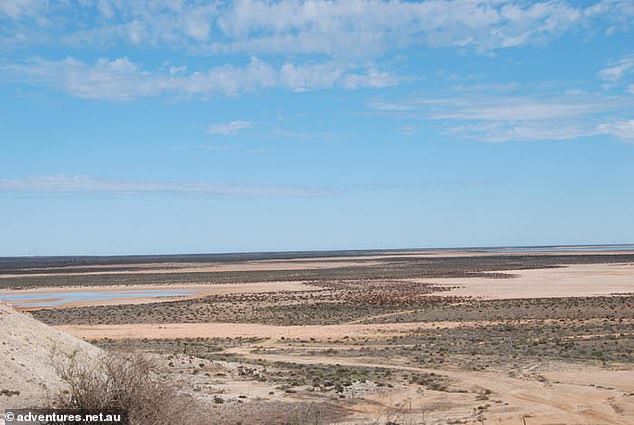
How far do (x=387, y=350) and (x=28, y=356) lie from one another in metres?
→ 13.8

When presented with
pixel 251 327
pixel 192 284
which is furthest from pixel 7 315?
pixel 192 284

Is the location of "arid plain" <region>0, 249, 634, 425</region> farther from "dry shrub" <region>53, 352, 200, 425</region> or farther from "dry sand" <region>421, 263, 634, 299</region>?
"dry shrub" <region>53, 352, 200, 425</region>

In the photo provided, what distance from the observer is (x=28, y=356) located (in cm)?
1499

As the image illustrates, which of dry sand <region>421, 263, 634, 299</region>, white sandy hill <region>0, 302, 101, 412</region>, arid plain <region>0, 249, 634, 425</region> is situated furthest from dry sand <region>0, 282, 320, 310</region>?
white sandy hill <region>0, 302, 101, 412</region>

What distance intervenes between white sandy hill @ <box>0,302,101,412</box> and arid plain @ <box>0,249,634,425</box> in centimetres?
180

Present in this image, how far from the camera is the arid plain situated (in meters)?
15.8

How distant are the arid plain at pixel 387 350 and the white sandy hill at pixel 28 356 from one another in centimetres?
180

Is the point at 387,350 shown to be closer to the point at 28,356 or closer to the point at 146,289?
the point at 28,356

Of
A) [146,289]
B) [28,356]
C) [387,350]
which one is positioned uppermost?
[28,356]

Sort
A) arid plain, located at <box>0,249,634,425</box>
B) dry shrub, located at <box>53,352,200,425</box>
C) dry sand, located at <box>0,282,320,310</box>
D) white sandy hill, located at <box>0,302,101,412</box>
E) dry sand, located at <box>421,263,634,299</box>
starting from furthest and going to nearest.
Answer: dry sand, located at <box>0,282,320,310</box>
dry sand, located at <box>421,263,634,299</box>
arid plain, located at <box>0,249,634,425</box>
white sandy hill, located at <box>0,302,101,412</box>
dry shrub, located at <box>53,352,200,425</box>

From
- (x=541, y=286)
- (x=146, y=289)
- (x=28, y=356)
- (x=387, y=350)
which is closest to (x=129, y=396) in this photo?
(x=28, y=356)

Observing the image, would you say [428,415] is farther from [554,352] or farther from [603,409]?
[554,352]

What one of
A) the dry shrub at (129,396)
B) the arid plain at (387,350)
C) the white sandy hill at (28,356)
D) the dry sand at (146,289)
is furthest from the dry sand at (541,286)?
the dry shrub at (129,396)

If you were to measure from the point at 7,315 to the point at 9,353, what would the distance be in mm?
2048
